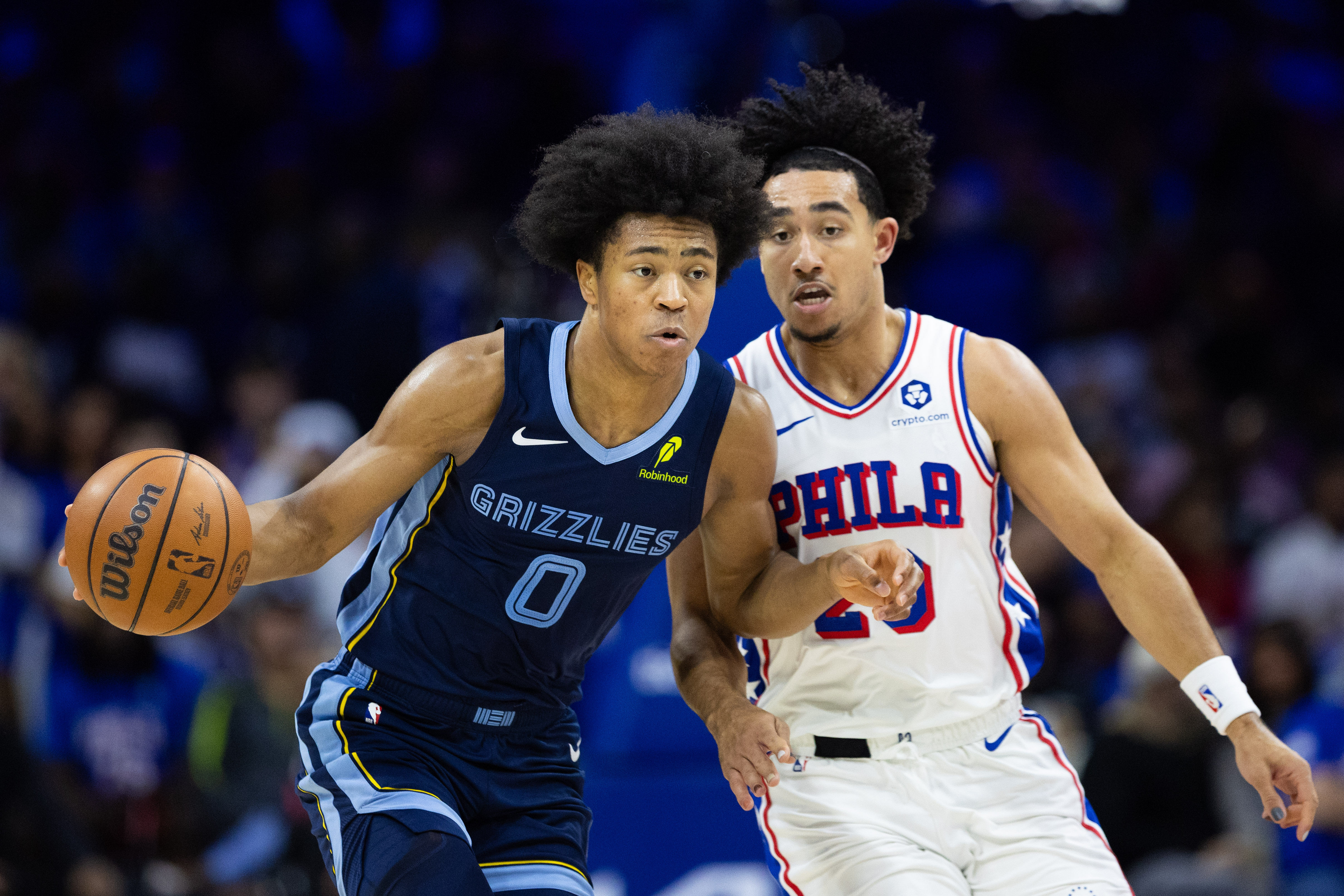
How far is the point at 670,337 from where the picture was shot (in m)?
3.57

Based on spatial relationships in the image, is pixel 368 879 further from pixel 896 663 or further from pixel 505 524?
pixel 896 663

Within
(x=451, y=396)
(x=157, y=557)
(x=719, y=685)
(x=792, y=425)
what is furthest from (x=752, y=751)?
(x=157, y=557)

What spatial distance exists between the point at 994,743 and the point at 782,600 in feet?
2.43

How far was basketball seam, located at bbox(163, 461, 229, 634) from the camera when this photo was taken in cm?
340

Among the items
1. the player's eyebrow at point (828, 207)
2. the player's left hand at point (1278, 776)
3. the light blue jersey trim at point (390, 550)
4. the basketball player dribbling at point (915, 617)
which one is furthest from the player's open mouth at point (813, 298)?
the player's left hand at point (1278, 776)

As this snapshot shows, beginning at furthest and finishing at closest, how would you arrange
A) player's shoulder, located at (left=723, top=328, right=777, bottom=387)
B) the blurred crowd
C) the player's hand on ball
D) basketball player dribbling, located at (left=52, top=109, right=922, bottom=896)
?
the blurred crowd
player's shoulder, located at (left=723, top=328, right=777, bottom=387)
basketball player dribbling, located at (left=52, top=109, right=922, bottom=896)
the player's hand on ball

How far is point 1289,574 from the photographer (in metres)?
8.59

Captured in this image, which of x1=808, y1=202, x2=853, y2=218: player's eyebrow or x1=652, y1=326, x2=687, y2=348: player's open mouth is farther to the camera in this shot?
x1=808, y1=202, x2=853, y2=218: player's eyebrow

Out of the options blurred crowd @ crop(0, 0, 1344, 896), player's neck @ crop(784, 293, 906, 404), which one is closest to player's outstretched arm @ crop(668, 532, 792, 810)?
player's neck @ crop(784, 293, 906, 404)

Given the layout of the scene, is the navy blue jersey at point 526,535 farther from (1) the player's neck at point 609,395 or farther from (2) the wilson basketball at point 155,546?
(2) the wilson basketball at point 155,546

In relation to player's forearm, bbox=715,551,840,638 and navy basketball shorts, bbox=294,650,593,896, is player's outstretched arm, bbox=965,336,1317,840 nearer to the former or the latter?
player's forearm, bbox=715,551,840,638

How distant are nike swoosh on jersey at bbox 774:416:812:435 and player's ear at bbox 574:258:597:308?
717 mm

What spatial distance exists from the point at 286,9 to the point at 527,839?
936 centimetres

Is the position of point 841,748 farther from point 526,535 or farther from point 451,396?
point 451,396
